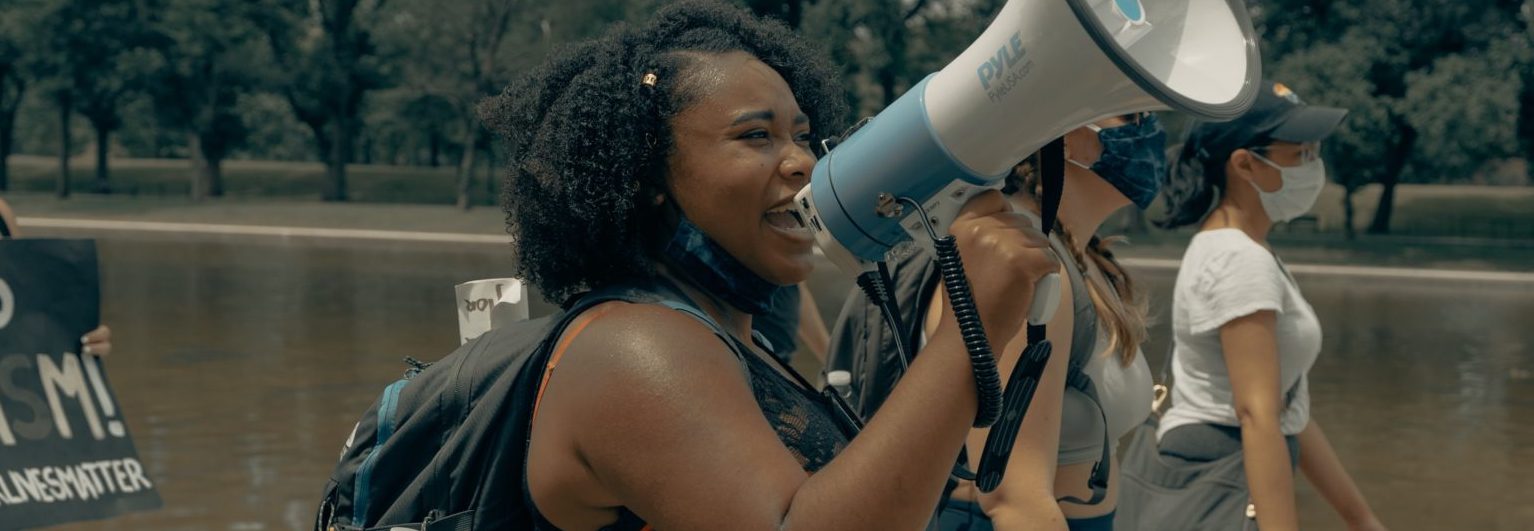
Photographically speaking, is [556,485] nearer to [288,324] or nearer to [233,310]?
[288,324]

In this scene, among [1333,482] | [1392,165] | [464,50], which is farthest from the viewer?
[464,50]

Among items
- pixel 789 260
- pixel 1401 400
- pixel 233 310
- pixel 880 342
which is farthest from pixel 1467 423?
pixel 233 310

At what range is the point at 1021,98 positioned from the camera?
68.8 inches

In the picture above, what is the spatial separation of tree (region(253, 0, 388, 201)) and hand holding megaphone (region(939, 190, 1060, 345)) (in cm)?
5258

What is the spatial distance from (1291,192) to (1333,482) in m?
0.72

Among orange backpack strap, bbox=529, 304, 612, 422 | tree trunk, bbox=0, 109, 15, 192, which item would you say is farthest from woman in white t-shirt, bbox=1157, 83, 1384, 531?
tree trunk, bbox=0, 109, 15, 192

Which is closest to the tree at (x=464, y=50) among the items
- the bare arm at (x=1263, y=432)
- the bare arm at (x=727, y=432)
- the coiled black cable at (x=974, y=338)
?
the bare arm at (x=1263, y=432)

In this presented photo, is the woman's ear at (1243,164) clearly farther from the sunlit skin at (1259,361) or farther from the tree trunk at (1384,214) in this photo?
the tree trunk at (1384,214)

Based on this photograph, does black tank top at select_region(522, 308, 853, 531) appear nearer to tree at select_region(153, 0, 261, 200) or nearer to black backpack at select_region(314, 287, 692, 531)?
black backpack at select_region(314, 287, 692, 531)

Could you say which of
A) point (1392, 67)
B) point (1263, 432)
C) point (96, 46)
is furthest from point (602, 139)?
point (96, 46)

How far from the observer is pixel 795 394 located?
1992 mm

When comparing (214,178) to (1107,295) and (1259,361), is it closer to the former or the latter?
(1259,361)

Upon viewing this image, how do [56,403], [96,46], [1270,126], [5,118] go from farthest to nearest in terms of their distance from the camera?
[5,118] < [96,46] < [56,403] < [1270,126]

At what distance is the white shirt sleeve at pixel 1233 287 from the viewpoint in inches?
→ 146
